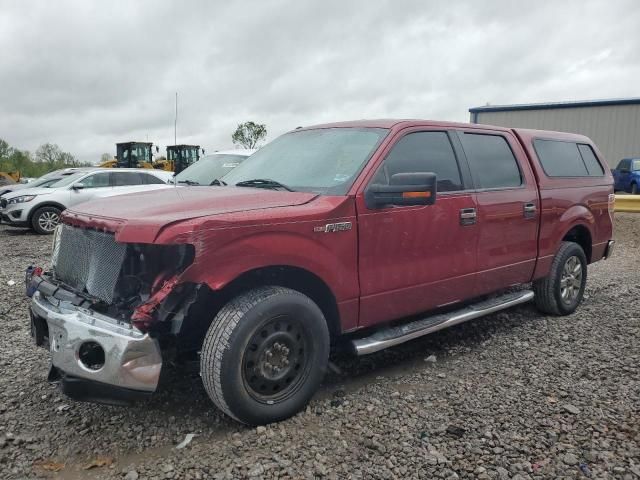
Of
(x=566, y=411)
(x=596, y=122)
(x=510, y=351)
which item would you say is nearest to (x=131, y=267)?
(x=566, y=411)

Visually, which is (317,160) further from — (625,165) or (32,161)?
(32,161)

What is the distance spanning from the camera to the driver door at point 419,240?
3.54 meters

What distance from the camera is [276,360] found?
10.3 ft

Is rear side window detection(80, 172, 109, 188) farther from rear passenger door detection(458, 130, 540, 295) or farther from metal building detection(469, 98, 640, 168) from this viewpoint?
metal building detection(469, 98, 640, 168)

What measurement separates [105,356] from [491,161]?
3.42 meters

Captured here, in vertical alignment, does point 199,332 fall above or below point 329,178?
below

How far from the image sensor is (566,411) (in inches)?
130

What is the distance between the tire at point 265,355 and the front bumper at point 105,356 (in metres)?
0.31

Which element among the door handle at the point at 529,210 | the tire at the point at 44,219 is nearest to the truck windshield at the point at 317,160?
the door handle at the point at 529,210

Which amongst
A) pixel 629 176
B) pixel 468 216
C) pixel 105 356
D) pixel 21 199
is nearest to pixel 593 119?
pixel 629 176

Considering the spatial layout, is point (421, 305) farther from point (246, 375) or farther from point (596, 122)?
point (596, 122)

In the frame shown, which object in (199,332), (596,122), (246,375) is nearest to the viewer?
(246,375)

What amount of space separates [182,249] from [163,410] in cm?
116

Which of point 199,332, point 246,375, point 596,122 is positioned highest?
point 596,122
